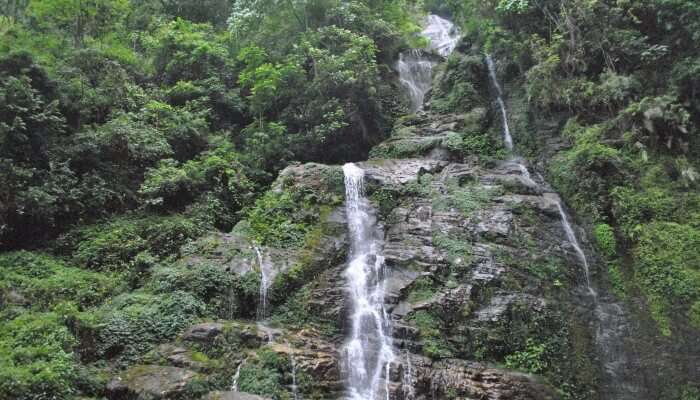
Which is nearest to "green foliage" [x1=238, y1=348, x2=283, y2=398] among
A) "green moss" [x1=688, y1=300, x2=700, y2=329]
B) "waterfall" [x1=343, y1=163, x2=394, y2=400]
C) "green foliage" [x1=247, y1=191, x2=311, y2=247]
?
"waterfall" [x1=343, y1=163, x2=394, y2=400]

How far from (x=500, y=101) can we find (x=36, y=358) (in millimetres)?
17513

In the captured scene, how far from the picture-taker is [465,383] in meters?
10.2

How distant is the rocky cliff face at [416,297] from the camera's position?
1005cm

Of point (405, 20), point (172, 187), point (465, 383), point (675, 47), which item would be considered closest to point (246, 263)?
point (172, 187)

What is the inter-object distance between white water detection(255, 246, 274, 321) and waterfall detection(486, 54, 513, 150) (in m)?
10.3

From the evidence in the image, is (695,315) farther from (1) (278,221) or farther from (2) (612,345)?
(1) (278,221)

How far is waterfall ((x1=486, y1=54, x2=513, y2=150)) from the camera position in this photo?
1838 centimetres

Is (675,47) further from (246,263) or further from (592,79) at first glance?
(246,263)

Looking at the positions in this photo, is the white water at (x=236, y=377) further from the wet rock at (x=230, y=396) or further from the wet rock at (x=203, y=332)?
the wet rock at (x=203, y=332)

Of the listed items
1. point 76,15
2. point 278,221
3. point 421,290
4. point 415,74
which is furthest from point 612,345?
point 76,15

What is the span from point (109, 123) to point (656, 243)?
15423 mm

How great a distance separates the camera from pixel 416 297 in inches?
466

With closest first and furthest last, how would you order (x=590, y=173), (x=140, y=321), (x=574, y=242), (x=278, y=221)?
(x=140, y=321) → (x=574, y=242) → (x=278, y=221) → (x=590, y=173)

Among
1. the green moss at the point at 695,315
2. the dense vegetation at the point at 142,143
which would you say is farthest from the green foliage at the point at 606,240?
the dense vegetation at the point at 142,143
